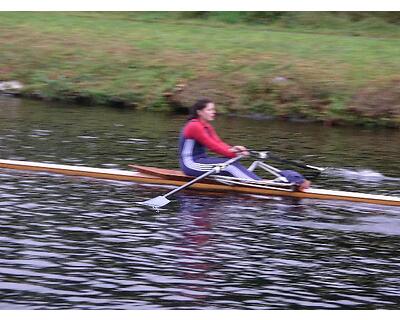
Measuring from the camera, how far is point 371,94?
1071 inches

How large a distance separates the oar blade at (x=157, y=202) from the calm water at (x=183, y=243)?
8.2 inches

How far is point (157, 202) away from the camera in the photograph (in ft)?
51.2

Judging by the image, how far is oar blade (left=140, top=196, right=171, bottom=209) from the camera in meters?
15.5

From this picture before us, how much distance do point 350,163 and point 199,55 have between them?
453 inches

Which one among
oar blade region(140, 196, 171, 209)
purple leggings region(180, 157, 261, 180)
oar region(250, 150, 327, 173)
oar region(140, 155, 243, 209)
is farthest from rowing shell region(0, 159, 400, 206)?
oar blade region(140, 196, 171, 209)

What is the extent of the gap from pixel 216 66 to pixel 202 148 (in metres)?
13.3

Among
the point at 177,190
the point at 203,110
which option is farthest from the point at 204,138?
the point at 177,190

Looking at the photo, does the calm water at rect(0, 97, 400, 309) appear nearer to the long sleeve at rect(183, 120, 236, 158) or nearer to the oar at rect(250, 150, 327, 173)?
the oar at rect(250, 150, 327, 173)

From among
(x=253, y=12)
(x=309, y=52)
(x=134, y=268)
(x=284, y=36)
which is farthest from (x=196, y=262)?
(x=253, y=12)

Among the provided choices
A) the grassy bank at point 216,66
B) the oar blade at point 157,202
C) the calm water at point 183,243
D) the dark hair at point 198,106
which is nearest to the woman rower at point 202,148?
the dark hair at point 198,106

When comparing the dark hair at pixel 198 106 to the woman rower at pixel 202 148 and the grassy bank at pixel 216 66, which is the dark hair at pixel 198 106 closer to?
the woman rower at pixel 202 148

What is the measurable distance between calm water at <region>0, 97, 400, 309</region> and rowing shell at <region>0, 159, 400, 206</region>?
0.28 metres

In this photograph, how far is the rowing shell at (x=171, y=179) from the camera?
16.5 meters

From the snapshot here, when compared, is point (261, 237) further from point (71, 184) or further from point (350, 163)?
point (350, 163)
